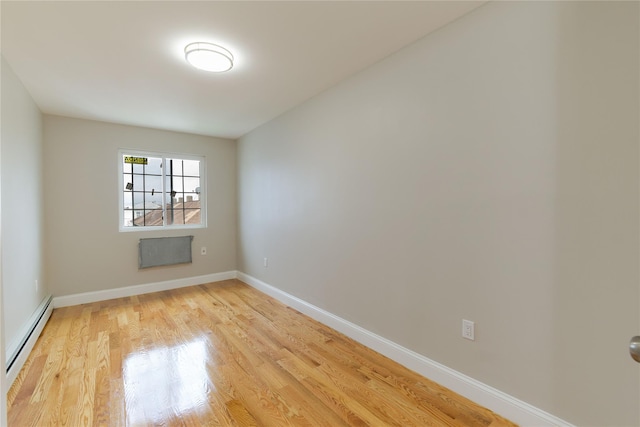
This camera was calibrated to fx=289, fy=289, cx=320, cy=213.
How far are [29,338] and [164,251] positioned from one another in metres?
1.82

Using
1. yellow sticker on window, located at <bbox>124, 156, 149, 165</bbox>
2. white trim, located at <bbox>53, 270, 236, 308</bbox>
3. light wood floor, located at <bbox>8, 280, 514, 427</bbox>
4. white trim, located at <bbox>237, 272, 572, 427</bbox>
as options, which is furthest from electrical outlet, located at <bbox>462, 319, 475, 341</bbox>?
yellow sticker on window, located at <bbox>124, 156, 149, 165</bbox>

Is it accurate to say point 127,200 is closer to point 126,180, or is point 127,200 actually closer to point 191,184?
point 126,180

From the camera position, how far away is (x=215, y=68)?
2.21 metres

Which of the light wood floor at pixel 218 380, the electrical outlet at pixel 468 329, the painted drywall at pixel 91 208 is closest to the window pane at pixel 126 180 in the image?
the painted drywall at pixel 91 208

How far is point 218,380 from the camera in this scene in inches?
77.7

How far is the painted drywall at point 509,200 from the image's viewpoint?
4.14 feet

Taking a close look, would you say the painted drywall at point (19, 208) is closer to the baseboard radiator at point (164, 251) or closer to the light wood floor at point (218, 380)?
the light wood floor at point (218, 380)

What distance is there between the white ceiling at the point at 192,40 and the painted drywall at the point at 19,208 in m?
0.25

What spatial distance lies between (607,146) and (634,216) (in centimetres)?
32

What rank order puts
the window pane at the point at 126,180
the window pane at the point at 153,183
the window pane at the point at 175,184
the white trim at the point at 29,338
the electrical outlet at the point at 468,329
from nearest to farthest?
the electrical outlet at the point at 468,329 < the white trim at the point at 29,338 < the window pane at the point at 126,180 < the window pane at the point at 153,183 < the window pane at the point at 175,184

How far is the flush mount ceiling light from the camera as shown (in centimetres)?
202

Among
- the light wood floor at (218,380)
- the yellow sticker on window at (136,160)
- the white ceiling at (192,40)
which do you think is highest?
the white ceiling at (192,40)

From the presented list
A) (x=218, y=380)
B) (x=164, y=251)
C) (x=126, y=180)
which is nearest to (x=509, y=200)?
(x=218, y=380)

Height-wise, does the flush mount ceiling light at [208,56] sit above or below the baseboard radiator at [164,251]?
above
